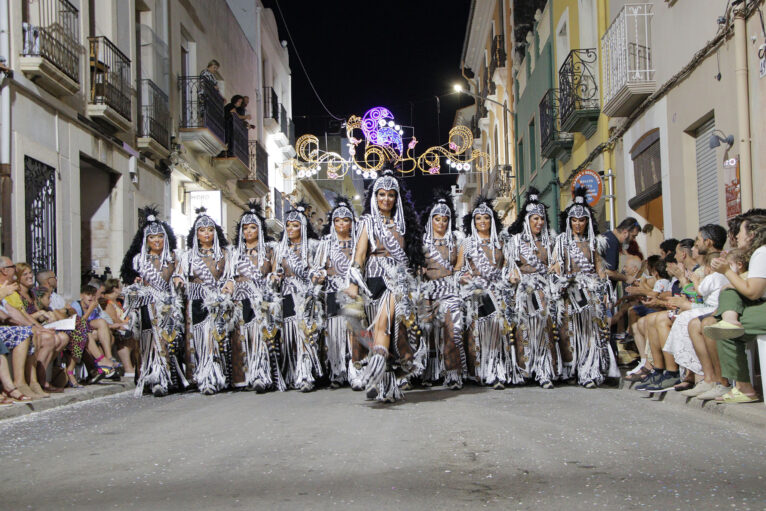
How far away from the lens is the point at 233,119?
25516mm

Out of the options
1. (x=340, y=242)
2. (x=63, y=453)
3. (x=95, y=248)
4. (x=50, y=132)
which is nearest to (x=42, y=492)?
(x=63, y=453)

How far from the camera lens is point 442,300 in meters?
10.1

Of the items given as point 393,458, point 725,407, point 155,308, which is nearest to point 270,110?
point 155,308

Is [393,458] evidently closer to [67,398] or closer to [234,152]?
[67,398]

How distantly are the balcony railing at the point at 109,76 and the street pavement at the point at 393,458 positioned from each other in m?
9.69

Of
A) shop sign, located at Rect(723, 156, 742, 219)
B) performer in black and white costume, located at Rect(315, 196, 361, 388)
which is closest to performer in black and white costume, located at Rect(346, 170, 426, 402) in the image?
performer in black and white costume, located at Rect(315, 196, 361, 388)

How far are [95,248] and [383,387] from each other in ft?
37.5

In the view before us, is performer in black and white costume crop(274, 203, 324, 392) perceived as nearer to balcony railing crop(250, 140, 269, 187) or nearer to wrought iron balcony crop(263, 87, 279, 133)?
balcony railing crop(250, 140, 269, 187)

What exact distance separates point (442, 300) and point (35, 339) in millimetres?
4481

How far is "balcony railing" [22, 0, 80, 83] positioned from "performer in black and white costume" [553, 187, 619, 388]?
8.22 meters

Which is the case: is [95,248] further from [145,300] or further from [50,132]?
[145,300]

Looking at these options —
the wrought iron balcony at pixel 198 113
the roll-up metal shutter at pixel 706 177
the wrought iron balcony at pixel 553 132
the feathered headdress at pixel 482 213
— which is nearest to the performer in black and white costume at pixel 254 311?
the feathered headdress at pixel 482 213

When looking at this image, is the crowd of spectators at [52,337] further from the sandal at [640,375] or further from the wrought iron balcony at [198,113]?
the wrought iron balcony at [198,113]

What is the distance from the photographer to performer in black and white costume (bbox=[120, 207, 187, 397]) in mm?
Result: 10531
